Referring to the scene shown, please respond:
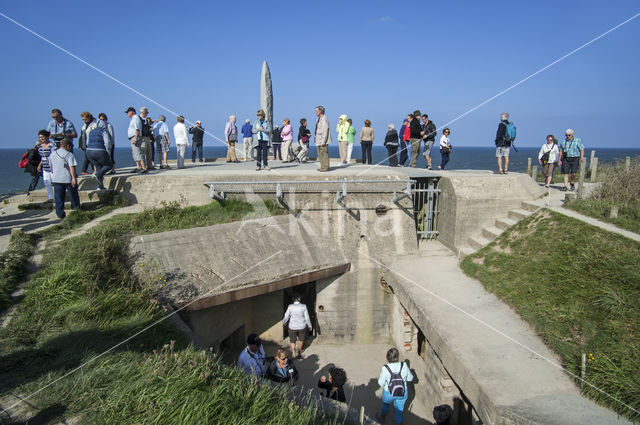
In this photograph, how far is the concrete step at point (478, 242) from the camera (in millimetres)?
9555

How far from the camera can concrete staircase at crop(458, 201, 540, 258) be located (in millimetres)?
9570

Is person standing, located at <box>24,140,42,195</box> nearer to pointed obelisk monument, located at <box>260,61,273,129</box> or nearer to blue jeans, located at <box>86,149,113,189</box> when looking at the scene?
blue jeans, located at <box>86,149,113,189</box>

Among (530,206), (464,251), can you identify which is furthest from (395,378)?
(530,206)

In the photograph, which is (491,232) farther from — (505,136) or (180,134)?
(180,134)

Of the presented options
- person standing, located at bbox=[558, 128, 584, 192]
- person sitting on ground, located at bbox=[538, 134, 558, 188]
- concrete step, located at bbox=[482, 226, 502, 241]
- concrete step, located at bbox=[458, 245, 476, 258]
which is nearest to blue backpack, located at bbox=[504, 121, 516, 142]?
person sitting on ground, located at bbox=[538, 134, 558, 188]

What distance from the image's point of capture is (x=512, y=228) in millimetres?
9281

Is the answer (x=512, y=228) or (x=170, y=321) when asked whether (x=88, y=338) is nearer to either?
(x=170, y=321)

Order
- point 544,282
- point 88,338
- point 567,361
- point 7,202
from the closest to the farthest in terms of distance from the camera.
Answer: point 88,338 < point 567,361 < point 544,282 < point 7,202

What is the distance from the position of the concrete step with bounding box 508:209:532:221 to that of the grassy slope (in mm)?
7539

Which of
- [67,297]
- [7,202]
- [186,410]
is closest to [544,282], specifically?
[186,410]

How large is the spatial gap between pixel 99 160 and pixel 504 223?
32.5 ft

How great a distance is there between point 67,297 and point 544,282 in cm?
782

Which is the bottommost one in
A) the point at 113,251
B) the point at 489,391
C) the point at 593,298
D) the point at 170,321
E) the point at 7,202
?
the point at 489,391

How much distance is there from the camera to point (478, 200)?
10102 mm
